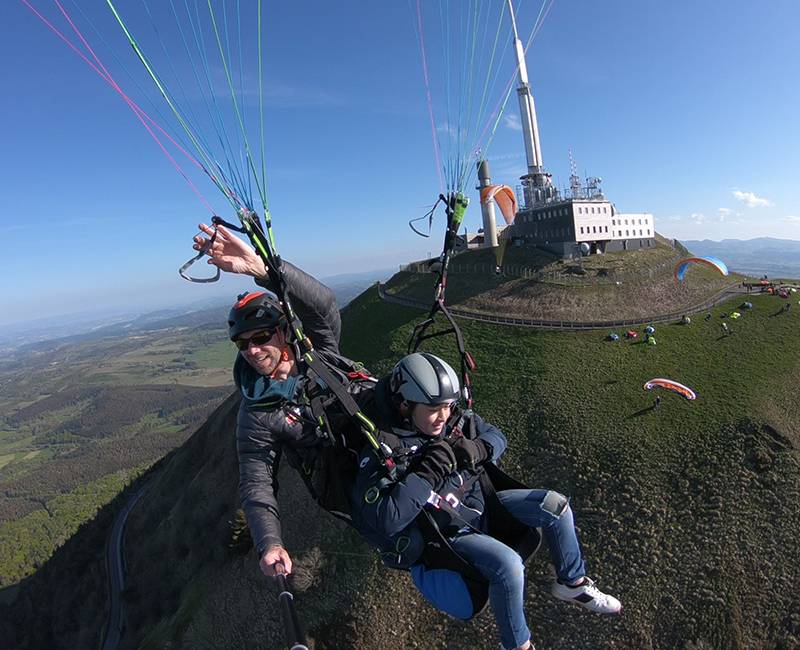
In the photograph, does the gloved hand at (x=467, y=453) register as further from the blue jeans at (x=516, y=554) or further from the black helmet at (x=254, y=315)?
the black helmet at (x=254, y=315)

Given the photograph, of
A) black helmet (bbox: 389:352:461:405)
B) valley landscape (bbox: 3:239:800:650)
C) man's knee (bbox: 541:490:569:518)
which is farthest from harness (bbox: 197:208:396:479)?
valley landscape (bbox: 3:239:800:650)

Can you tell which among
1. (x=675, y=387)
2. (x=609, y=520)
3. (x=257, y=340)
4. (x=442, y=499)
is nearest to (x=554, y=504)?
(x=442, y=499)

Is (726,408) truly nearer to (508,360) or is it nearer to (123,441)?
(508,360)

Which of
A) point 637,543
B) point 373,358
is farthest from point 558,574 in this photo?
point 373,358

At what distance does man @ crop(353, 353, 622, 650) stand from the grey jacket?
3.80 feet

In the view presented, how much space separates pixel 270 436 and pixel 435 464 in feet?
8.17

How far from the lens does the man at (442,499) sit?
5656 mm

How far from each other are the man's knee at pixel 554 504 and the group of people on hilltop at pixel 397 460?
16 mm

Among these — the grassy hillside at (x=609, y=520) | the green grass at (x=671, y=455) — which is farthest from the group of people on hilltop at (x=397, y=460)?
the green grass at (x=671, y=455)

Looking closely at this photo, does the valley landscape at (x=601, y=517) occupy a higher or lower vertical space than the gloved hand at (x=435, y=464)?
lower

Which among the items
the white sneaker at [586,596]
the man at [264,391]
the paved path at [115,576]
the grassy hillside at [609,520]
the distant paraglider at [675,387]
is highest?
the man at [264,391]

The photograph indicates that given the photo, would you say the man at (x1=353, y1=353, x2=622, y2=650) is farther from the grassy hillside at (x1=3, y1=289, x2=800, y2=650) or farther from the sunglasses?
the grassy hillside at (x1=3, y1=289, x2=800, y2=650)

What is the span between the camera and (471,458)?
6066 millimetres

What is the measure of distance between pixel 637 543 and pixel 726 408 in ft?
41.0
